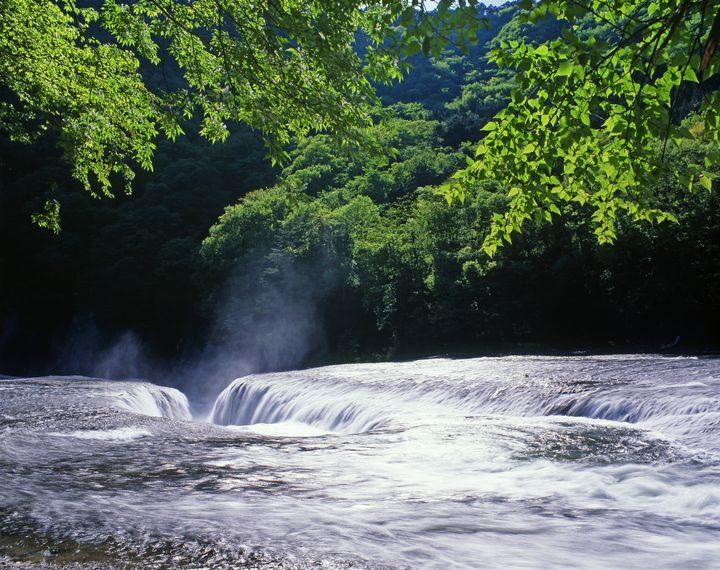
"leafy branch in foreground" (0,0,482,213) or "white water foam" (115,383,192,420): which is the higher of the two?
"leafy branch in foreground" (0,0,482,213)

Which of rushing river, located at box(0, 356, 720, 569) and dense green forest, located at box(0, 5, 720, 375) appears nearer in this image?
rushing river, located at box(0, 356, 720, 569)

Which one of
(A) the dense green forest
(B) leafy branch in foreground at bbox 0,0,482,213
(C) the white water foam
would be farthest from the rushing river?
(A) the dense green forest

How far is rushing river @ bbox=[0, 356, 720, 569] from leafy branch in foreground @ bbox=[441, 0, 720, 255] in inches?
105

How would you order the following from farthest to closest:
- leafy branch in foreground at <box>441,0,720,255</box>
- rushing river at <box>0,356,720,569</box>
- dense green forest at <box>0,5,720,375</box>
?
dense green forest at <box>0,5,720,375</box>, leafy branch in foreground at <box>441,0,720,255</box>, rushing river at <box>0,356,720,569</box>

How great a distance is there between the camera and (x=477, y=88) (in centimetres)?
8306

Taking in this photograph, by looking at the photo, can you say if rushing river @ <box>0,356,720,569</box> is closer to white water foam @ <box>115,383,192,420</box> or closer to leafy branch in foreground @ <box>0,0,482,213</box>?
white water foam @ <box>115,383,192,420</box>

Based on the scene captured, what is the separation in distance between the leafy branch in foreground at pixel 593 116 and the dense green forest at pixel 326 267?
16.9m

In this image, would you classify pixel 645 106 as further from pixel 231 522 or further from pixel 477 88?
pixel 477 88

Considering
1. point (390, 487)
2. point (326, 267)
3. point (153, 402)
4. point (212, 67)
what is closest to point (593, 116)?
point (390, 487)

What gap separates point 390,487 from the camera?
6531mm

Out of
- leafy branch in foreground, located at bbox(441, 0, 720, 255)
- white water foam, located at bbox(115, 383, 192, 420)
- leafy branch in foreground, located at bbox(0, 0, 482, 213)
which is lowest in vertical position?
white water foam, located at bbox(115, 383, 192, 420)

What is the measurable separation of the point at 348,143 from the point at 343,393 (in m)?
9.81

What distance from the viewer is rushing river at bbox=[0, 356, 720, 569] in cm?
437

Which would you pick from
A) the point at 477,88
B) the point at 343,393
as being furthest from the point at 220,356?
the point at 477,88
